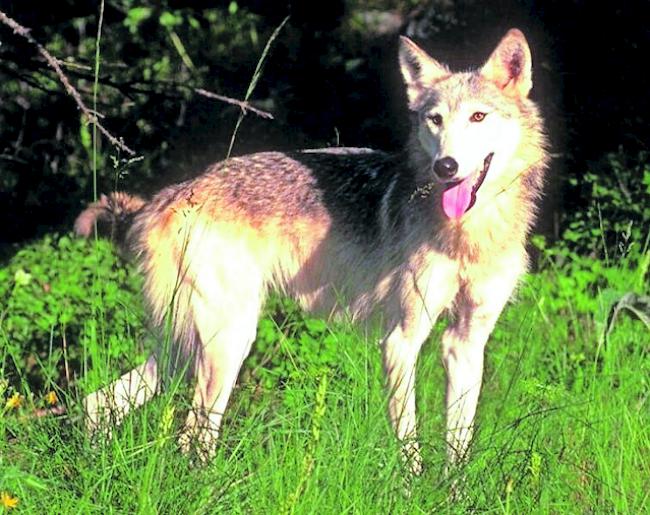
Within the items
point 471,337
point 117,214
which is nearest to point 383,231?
point 471,337

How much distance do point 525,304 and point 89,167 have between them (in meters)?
3.92

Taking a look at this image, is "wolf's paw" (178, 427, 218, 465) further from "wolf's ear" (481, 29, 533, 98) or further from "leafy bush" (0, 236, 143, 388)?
"leafy bush" (0, 236, 143, 388)

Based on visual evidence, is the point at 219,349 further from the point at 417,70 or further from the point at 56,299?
the point at 56,299

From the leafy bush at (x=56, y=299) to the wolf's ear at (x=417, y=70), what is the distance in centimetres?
200

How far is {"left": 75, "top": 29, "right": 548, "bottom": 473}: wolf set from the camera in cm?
607

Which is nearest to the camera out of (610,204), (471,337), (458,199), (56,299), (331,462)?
(331,462)

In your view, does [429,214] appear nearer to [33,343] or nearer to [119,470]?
[119,470]

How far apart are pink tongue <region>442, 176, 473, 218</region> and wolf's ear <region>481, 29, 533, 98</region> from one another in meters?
0.46

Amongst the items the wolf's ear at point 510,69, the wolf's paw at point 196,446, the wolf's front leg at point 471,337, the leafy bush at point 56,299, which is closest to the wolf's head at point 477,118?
the wolf's ear at point 510,69

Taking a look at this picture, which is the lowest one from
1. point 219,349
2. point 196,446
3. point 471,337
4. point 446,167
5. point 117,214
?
point 219,349

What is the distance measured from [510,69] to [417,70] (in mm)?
466

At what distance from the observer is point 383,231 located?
6512 mm

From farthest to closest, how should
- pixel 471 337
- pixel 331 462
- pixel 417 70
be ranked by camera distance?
pixel 417 70 → pixel 471 337 → pixel 331 462

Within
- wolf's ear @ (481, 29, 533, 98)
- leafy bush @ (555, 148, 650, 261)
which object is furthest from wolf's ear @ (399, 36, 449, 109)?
leafy bush @ (555, 148, 650, 261)
